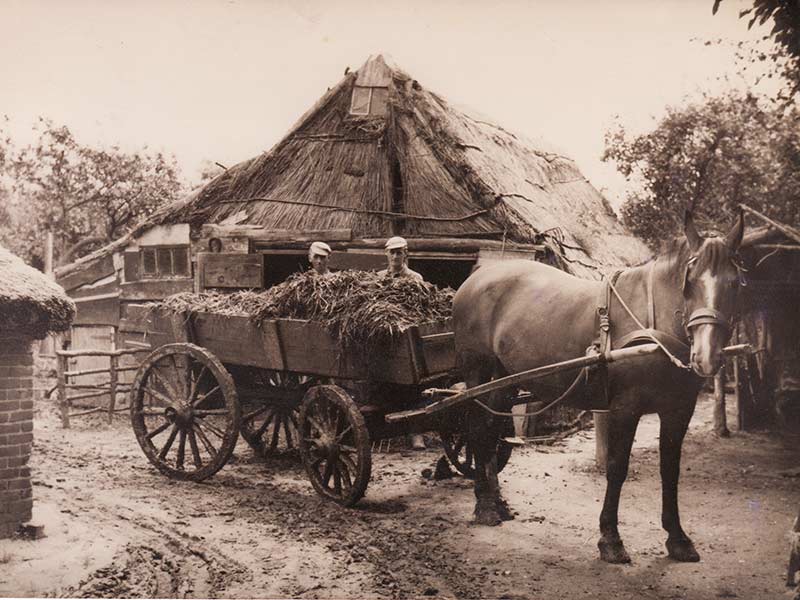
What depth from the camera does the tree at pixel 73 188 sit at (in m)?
5.02

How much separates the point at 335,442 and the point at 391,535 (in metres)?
0.78

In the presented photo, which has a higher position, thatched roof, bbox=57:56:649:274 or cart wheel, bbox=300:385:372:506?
thatched roof, bbox=57:56:649:274

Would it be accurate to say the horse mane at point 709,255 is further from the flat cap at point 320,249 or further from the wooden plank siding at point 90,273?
the wooden plank siding at point 90,273

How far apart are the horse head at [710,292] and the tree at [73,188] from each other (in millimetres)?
4180

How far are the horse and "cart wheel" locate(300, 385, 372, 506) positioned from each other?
0.78 m

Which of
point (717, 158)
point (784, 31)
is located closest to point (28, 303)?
point (717, 158)

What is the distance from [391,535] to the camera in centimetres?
448

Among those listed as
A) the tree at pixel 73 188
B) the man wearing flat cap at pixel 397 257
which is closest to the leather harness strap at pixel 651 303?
the man wearing flat cap at pixel 397 257

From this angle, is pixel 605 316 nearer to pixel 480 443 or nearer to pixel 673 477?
pixel 673 477

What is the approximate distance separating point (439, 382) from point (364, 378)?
57cm

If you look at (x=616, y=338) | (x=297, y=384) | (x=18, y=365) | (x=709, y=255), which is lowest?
(x=297, y=384)

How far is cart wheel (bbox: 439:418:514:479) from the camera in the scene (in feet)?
17.5

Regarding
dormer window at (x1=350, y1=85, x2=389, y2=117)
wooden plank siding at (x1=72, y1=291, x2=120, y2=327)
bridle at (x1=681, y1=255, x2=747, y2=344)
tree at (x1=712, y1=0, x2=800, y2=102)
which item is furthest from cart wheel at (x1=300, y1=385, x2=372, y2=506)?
wooden plank siding at (x1=72, y1=291, x2=120, y2=327)

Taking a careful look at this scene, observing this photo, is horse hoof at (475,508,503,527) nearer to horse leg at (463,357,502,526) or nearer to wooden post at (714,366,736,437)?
horse leg at (463,357,502,526)
